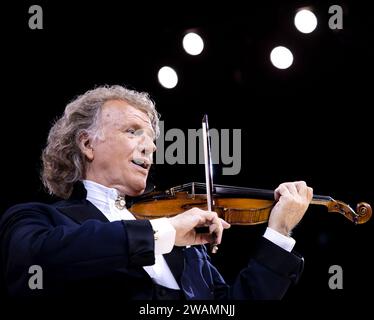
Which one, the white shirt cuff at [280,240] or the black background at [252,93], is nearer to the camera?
the white shirt cuff at [280,240]

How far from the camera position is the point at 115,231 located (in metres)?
1.62

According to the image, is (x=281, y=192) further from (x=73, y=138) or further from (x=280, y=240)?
(x=73, y=138)

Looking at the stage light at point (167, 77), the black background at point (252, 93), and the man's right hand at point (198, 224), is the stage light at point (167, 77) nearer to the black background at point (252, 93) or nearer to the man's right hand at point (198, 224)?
the black background at point (252, 93)

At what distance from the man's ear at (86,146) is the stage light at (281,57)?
1263mm

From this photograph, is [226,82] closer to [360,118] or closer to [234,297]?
[360,118]

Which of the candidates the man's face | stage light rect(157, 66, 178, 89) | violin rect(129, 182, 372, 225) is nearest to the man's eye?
the man's face

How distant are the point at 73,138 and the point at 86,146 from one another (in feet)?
0.31

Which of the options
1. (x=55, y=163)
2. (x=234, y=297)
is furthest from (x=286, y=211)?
(x=55, y=163)

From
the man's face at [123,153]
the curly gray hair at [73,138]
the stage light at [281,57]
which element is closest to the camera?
the man's face at [123,153]

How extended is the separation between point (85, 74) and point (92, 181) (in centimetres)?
85

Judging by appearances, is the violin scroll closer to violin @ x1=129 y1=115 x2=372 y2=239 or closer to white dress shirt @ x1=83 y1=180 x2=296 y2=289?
violin @ x1=129 y1=115 x2=372 y2=239

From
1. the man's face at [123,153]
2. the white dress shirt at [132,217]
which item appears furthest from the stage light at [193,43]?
the white dress shirt at [132,217]

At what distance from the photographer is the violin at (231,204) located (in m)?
2.08

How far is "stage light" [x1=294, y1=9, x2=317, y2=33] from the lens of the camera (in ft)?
9.82
